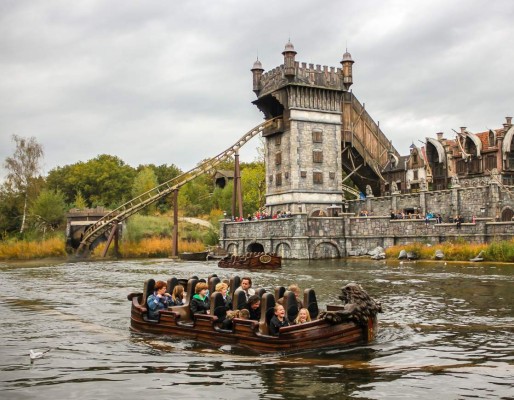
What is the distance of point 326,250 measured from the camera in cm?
4728

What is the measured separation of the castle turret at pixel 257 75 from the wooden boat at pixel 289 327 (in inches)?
1762

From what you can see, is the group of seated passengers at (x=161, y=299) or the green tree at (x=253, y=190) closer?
the group of seated passengers at (x=161, y=299)

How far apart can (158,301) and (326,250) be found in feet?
109

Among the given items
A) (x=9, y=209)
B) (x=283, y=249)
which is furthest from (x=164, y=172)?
(x=283, y=249)

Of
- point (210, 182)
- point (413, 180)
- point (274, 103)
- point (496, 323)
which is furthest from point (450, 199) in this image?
point (210, 182)

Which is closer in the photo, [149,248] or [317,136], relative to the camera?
[317,136]

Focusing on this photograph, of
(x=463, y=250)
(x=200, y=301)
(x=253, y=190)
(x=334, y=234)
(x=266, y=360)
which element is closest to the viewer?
(x=266, y=360)

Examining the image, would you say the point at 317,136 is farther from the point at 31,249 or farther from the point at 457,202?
the point at 31,249

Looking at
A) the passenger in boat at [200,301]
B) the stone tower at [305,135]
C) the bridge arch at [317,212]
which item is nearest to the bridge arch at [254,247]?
the stone tower at [305,135]

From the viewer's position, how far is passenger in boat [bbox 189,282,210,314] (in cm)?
1410

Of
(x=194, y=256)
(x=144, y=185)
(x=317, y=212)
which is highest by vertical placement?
(x=144, y=185)

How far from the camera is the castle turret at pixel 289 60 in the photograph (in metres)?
52.2

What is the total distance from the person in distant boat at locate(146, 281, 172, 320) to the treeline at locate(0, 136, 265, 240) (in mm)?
51247

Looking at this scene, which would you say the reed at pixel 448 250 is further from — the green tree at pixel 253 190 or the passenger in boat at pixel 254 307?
the green tree at pixel 253 190
